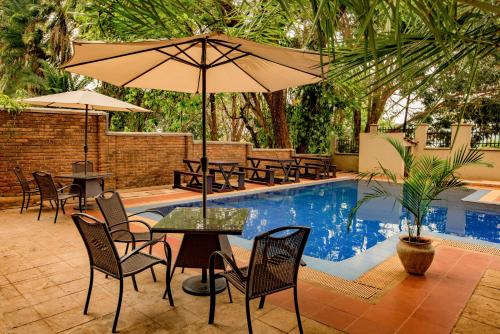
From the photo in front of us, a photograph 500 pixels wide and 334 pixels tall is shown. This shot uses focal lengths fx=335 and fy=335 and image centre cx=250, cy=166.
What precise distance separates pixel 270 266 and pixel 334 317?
2.78ft

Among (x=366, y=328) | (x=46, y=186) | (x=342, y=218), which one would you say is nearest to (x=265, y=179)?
(x=342, y=218)

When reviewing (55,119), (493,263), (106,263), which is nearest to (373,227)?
(493,263)

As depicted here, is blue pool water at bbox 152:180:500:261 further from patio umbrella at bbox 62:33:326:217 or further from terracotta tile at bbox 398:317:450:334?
patio umbrella at bbox 62:33:326:217

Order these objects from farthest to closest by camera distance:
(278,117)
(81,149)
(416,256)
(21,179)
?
1. (278,117)
2. (81,149)
3. (21,179)
4. (416,256)

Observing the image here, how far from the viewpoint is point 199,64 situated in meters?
3.63

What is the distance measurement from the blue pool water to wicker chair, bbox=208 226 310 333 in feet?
8.96

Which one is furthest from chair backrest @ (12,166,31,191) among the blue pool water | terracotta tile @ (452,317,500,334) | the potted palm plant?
terracotta tile @ (452,317,500,334)

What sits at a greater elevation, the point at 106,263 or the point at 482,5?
the point at 482,5

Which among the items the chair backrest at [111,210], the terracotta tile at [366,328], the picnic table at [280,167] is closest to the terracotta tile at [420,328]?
Answer: the terracotta tile at [366,328]

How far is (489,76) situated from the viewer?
49.5 ft

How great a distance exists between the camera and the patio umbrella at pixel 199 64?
9.39 ft

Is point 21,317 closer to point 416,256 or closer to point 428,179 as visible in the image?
point 416,256

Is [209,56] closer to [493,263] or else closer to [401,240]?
[401,240]

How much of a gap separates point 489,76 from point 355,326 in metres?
16.8
